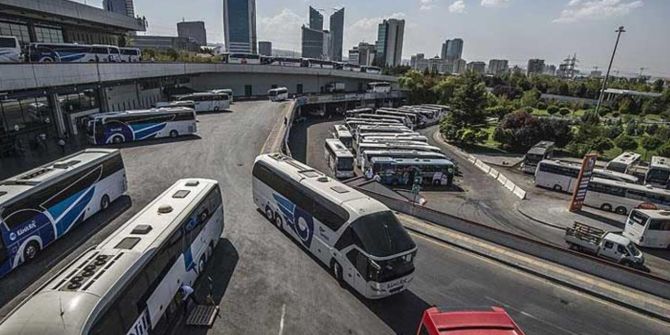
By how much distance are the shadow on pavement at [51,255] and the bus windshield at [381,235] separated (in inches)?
474

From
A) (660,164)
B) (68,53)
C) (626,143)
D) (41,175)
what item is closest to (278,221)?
(41,175)

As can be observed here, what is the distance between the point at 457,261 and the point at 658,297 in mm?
7758

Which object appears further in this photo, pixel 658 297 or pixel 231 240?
pixel 231 240

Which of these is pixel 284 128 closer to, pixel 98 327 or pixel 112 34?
pixel 98 327

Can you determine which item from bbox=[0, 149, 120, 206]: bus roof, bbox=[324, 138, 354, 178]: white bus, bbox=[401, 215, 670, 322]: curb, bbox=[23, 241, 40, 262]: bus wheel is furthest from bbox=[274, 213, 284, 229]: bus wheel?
bbox=[324, 138, 354, 178]: white bus

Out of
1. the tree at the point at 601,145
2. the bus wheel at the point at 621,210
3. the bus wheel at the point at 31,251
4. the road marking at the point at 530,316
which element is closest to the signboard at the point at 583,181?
the bus wheel at the point at 621,210

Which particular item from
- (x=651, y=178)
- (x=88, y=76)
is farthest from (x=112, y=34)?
(x=651, y=178)

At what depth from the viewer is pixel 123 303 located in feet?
25.7

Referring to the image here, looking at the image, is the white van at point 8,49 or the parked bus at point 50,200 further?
the white van at point 8,49

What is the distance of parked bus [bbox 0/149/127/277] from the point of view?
12.0m

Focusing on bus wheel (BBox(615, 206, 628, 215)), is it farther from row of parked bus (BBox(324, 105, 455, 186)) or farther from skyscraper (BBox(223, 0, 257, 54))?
skyscraper (BBox(223, 0, 257, 54))

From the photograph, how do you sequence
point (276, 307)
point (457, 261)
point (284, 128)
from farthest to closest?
point (284, 128)
point (457, 261)
point (276, 307)

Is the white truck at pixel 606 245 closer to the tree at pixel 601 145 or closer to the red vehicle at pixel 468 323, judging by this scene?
the red vehicle at pixel 468 323

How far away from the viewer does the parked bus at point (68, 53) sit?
3206 cm
